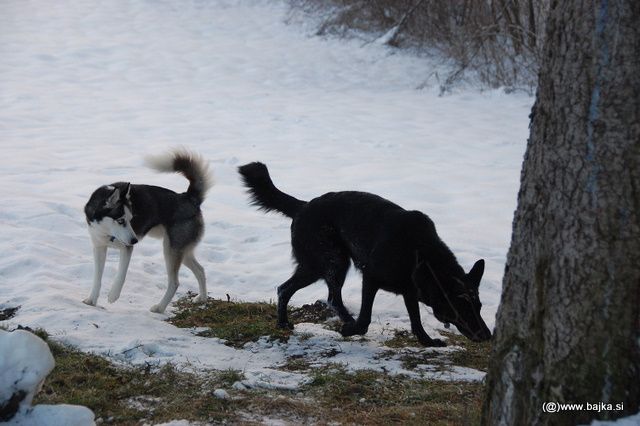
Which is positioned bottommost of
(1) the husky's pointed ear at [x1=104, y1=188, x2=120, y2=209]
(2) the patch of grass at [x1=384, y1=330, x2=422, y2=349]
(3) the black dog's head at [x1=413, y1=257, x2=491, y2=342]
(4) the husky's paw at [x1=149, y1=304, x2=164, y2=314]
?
(4) the husky's paw at [x1=149, y1=304, x2=164, y2=314]

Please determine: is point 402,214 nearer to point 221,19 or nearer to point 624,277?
point 624,277

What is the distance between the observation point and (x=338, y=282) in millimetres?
5656

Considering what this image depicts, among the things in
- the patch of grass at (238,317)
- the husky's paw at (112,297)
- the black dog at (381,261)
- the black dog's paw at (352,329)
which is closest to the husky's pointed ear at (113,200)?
the husky's paw at (112,297)

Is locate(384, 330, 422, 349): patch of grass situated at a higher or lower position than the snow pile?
lower

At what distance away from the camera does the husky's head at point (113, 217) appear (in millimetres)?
6184

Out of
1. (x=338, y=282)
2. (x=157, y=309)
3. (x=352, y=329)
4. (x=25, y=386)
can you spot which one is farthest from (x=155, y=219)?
(x=25, y=386)

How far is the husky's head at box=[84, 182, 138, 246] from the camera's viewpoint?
618 centimetres

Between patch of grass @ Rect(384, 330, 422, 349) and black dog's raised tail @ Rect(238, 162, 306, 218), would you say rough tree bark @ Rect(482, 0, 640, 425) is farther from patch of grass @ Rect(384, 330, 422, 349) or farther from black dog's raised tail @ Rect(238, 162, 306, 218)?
black dog's raised tail @ Rect(238, 162, 306, 218)

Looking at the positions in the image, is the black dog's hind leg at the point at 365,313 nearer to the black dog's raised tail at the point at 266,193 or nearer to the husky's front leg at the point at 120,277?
the black dog's raised tail at the point at 266,193

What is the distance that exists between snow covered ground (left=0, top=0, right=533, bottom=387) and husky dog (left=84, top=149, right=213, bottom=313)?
326mm

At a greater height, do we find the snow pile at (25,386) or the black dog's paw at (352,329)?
the snow pile at (25,386)

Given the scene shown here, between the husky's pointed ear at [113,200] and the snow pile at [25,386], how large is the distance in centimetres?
333

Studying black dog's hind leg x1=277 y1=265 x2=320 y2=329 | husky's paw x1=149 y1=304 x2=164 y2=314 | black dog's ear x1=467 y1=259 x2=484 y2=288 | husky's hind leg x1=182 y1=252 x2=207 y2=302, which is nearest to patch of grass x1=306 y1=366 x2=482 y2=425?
black dog's ear x1=467 y1=259 x2=484 y2=288

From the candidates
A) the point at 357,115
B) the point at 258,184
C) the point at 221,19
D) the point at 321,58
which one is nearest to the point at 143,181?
the point at 258,184
